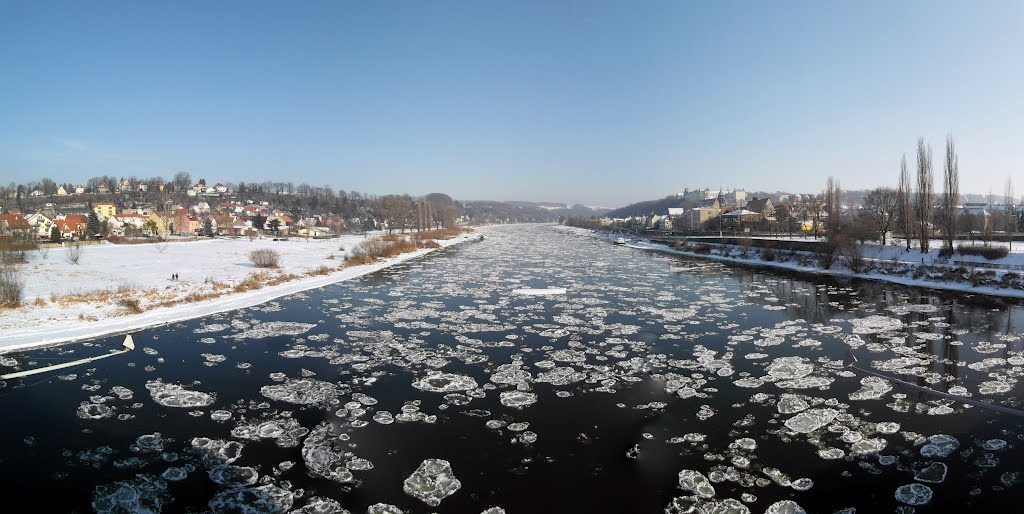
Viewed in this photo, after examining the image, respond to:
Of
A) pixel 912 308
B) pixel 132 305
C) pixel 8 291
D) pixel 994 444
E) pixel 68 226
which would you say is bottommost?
pixel 912 308

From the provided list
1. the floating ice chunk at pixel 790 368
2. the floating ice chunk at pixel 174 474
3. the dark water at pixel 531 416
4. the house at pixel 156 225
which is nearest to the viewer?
the dark water at pixel 531 416

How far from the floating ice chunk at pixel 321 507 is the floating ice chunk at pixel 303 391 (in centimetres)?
304

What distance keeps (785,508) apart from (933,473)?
6.84 feet

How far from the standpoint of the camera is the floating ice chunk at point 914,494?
4.95 m

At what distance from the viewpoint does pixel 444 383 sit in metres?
8.85

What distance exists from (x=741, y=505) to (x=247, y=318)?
1508 centimetres

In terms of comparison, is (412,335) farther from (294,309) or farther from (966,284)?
→ (966,284)

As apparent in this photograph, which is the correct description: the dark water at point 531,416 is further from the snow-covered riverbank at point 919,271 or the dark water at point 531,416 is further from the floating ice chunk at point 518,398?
the snow-covered riverbank at point 919,271

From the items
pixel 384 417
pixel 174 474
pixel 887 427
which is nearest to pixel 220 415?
pixel 174 474

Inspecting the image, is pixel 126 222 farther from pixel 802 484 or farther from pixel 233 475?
pixel 802 484

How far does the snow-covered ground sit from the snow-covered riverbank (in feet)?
91.1

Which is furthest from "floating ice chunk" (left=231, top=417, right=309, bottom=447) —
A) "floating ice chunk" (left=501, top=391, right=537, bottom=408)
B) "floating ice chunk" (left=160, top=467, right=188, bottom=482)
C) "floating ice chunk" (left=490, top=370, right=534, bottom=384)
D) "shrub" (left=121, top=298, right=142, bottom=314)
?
"shrub" (left=121, top=298, right=142, bottom=314)

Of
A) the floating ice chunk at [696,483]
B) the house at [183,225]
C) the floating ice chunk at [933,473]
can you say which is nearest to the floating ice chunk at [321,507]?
the floating ice chunk at [696,483]

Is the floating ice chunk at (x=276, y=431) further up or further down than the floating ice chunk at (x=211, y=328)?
further down
